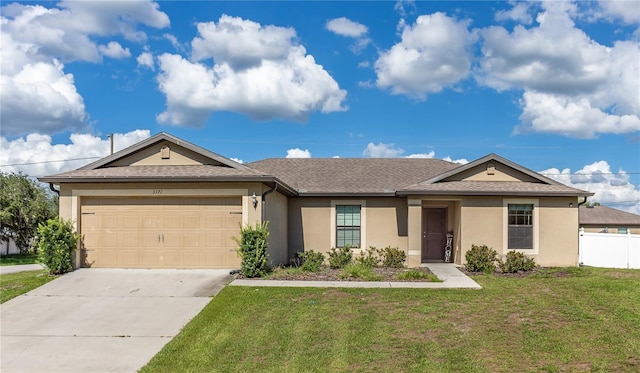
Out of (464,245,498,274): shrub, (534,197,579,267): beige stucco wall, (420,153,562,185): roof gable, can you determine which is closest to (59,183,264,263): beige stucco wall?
(420,153,562,185): roof gable

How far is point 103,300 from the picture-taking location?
430 inches

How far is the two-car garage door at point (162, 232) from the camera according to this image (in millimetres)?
13836

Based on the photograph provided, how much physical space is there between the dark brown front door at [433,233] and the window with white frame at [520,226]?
8.20 ft

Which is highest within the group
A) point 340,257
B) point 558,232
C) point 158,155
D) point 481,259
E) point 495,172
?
point 158,155

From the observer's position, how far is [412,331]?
335 inches

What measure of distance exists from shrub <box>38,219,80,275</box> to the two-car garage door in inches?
24.6

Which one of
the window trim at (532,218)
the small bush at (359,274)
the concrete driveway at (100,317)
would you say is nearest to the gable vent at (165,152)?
the concrete driveway at (100,317)

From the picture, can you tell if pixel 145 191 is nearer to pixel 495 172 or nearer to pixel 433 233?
pixel 433 233

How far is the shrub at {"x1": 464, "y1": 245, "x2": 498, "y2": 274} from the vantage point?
15125mm

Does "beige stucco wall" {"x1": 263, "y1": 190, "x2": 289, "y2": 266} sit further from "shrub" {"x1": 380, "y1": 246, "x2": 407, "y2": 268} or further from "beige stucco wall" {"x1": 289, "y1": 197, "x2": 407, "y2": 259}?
"shrub" {"x1": 380, "y1": 246, "x2": 407, "y2": 268}

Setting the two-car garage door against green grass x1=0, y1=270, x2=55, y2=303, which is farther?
the two-car garage door

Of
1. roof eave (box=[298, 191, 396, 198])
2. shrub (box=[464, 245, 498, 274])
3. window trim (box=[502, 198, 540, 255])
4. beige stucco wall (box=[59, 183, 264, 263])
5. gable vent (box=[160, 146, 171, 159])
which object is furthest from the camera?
roof eave (box=[298, 191, 396, 198])

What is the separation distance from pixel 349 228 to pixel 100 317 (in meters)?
9.48

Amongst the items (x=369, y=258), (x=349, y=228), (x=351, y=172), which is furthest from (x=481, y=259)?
(x=351, y=172)
